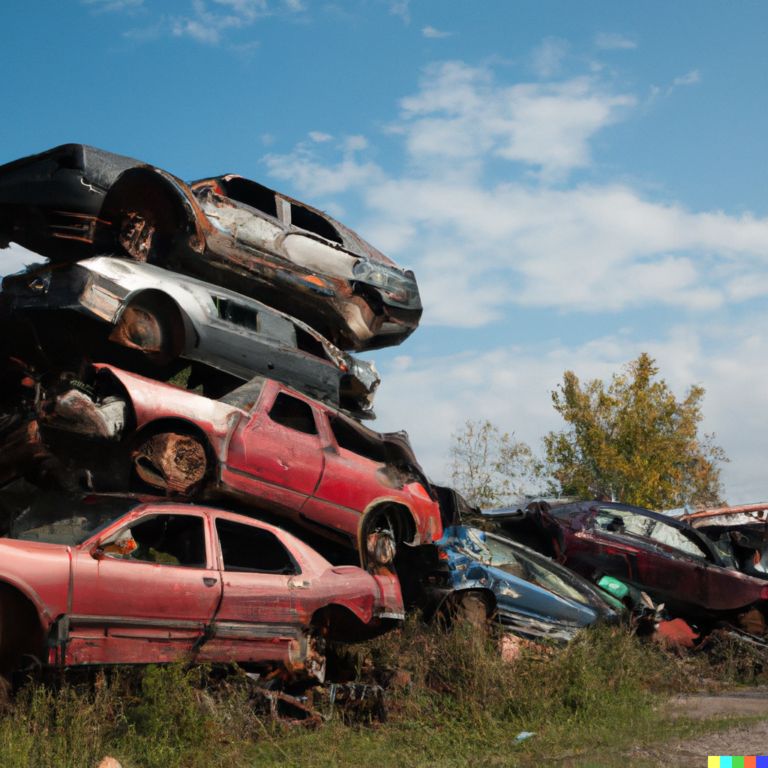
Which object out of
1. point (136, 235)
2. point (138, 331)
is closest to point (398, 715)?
point (138, 331)

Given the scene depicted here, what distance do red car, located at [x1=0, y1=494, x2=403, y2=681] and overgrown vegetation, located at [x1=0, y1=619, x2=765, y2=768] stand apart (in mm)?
227

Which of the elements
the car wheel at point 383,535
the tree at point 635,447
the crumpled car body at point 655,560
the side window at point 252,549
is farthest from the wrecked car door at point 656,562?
the tree at point 635,447

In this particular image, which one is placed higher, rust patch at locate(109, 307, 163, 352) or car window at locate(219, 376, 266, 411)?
rust patch at locate(109, 307, 163, 352)

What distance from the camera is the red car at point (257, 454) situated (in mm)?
6305

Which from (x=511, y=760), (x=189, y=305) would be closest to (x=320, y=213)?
(x=189, y=305)

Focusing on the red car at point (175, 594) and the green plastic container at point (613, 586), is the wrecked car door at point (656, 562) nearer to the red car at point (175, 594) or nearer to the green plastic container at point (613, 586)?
the green plastic container at point (613, 586)

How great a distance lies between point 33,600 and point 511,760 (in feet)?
10.4

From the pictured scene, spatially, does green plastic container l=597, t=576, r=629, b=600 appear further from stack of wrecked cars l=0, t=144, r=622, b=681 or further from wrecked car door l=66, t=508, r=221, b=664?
wrecked car door l=66, t=508, r=221, b=664

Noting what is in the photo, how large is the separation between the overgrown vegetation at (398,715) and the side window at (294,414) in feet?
7.49

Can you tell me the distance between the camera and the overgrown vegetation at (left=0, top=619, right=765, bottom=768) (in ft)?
14.8

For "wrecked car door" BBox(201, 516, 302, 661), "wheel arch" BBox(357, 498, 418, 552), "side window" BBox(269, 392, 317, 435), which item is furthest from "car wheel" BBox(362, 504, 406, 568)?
"wrecked car door" BBox(201, 516, 302, 661)

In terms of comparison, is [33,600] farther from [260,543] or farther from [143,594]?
[260,543]

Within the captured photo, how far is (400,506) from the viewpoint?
862 cm

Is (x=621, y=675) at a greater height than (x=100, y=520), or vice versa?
(x=100, y=520)
